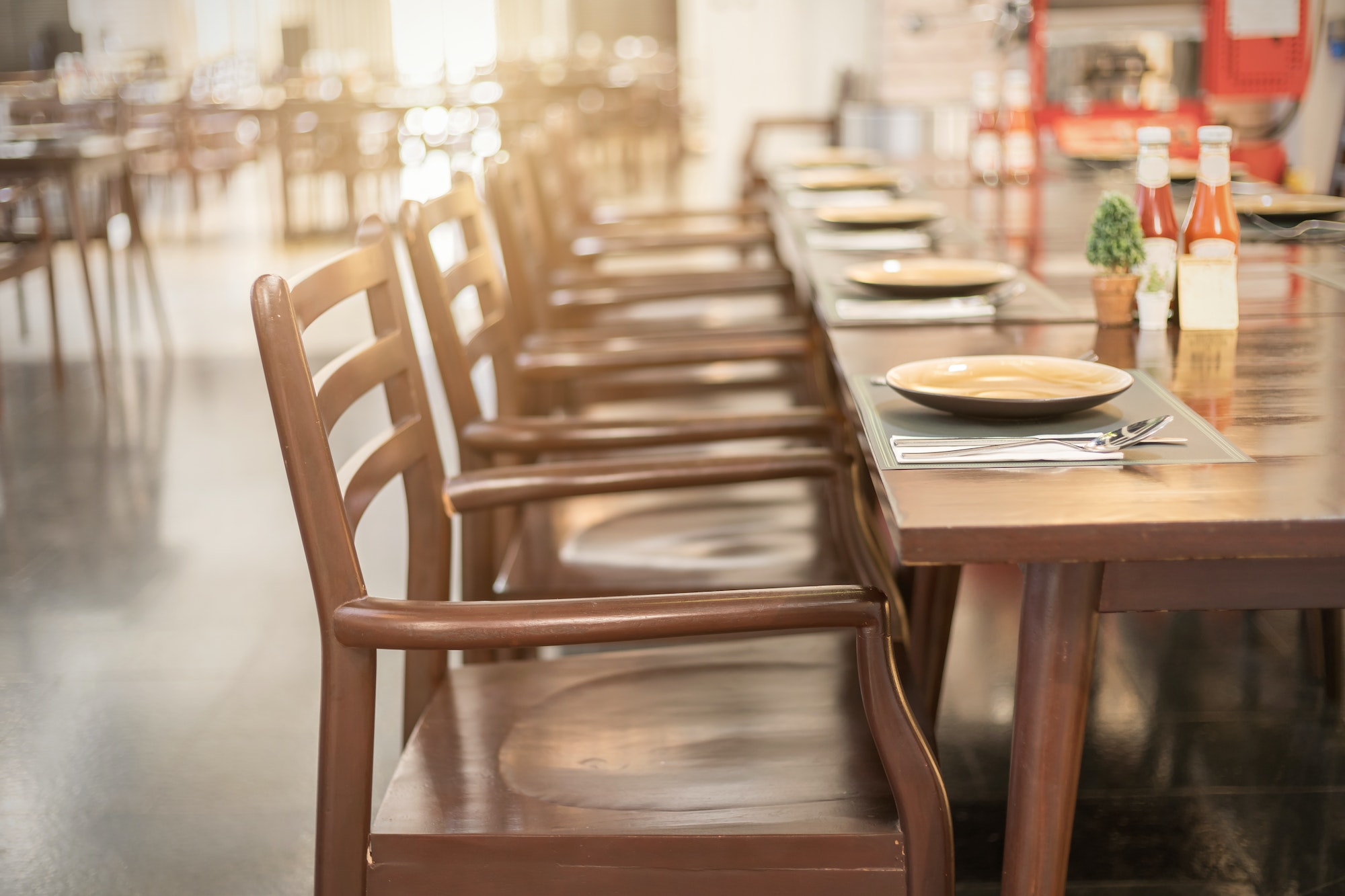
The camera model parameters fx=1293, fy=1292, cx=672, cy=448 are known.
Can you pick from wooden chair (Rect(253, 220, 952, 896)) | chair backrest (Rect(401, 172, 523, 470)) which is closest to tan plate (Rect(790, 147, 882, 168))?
chair backrest (Rect(401, 172, 523, 470))

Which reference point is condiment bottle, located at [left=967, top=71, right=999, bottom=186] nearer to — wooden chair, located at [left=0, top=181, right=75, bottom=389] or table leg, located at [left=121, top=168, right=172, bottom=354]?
wooden chair, located at [left=0, top=181, right=75, bottom=389]

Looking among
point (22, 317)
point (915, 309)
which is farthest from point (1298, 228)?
point (22, 317)

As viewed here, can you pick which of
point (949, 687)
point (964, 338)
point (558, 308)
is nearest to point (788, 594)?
point (964, 338)

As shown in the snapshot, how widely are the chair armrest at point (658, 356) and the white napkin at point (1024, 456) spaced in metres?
0.94

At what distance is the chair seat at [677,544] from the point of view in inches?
59.2

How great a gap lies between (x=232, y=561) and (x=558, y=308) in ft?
3.04

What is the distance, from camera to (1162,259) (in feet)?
4.76

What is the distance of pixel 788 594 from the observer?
992mm

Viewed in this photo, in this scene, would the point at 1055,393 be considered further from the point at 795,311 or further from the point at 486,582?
the point at 795,311

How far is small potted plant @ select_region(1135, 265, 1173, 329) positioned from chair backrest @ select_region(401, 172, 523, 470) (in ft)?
2.57

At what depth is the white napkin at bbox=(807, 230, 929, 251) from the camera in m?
2.16

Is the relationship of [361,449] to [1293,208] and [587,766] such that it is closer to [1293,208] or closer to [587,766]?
[587,766]

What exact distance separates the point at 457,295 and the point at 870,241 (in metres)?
0.76

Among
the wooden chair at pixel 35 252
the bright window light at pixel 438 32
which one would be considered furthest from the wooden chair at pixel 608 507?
the bright window light at pixel 438 32
